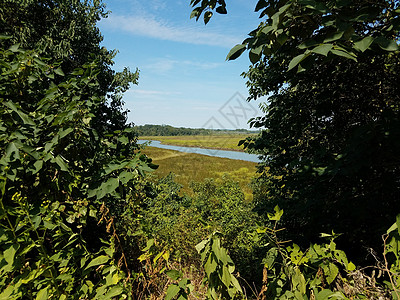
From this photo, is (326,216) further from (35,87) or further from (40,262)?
(35,87)

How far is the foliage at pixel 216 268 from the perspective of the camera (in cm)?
113

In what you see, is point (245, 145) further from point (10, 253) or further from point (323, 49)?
point (10, 253)

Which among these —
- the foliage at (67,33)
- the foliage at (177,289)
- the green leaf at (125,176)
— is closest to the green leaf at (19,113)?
the green leaf at (125,176)

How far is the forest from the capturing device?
4.07 ft

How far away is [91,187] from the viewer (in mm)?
1720

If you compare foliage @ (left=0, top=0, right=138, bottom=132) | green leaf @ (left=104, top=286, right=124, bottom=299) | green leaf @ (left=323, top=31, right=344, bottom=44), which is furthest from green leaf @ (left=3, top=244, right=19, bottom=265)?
foliage @ (left=0, top=0, right=138, bottom=132)

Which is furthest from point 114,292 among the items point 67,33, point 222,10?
point 67,33

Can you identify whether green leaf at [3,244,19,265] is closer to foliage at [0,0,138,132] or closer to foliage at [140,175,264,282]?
foliage at [140,175,264,282]

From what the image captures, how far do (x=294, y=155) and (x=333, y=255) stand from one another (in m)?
2.02

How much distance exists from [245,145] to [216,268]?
2.34m

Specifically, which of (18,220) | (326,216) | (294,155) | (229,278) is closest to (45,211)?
(18,220)

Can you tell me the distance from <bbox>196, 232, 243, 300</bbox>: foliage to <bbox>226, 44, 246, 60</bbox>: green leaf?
100 centimetres

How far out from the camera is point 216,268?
4.01 feet

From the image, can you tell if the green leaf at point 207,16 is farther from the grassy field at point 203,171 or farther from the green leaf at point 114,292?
the grassy field at point 203,171
